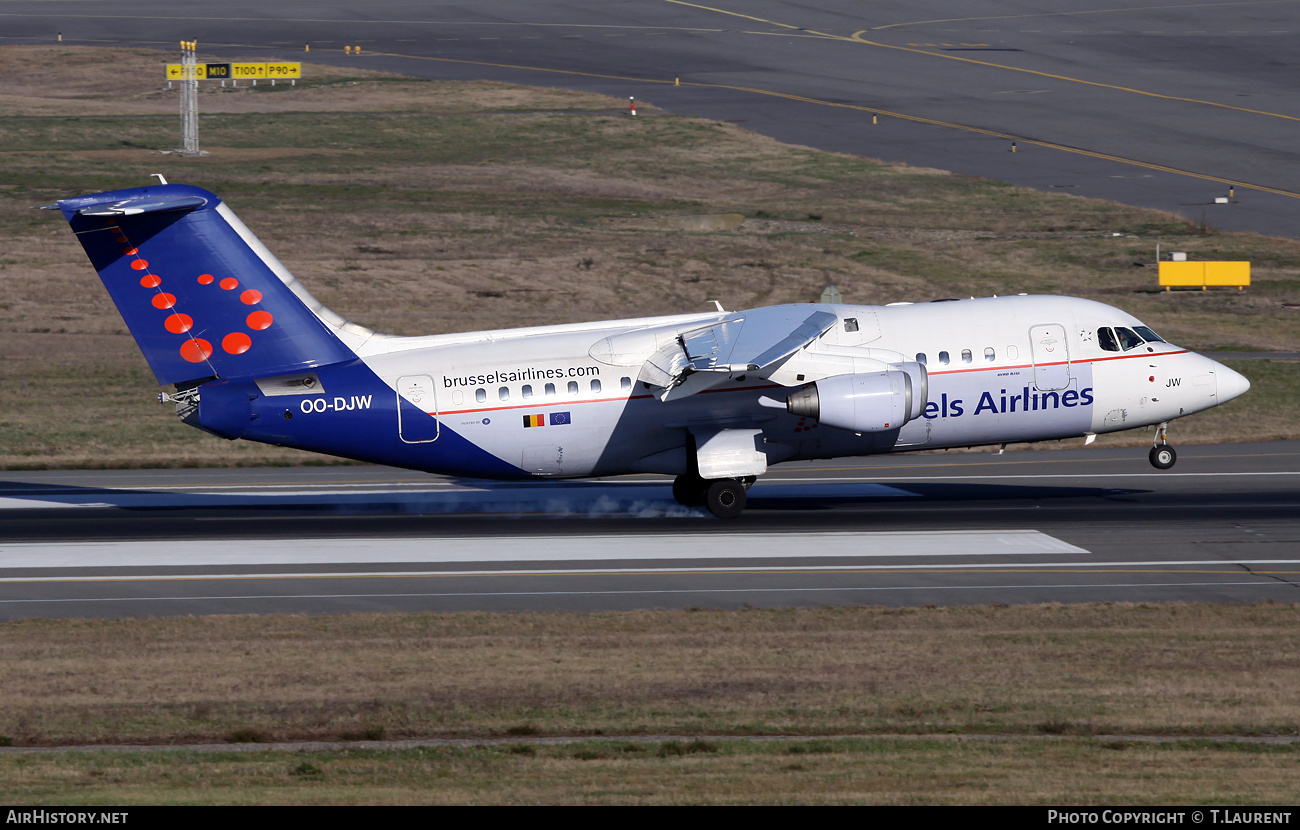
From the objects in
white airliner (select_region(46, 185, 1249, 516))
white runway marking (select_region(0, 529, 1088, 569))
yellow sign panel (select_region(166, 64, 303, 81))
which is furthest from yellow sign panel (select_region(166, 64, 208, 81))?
white runway marking (select_region(0, 529, 1088, 569))

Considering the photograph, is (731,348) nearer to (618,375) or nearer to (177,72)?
(618,375)

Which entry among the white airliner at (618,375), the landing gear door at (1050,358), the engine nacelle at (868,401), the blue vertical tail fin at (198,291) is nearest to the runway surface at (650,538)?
the white airliner at (618,375)

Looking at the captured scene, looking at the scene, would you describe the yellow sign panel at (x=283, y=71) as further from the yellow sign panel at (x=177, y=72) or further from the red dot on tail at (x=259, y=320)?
the red dot on tail at (x=259, y=320)

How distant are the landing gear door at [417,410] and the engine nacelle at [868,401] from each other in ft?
23.3

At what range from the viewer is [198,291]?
26.6 metres

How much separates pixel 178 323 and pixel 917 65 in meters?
71.4

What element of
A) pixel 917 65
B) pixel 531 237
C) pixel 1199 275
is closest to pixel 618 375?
pixel 531 237

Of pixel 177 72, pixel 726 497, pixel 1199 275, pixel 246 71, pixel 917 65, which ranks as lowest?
pixel 726 497

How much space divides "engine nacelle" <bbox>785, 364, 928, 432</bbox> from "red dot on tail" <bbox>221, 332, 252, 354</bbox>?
10526mm

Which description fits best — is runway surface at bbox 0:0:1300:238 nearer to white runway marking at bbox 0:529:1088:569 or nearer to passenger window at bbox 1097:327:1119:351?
passenger window at bbox 1097:327:1119:351

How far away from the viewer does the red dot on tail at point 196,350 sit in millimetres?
26750

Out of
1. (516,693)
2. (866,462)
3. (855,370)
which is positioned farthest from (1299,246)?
(516,693)

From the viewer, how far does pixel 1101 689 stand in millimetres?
17094

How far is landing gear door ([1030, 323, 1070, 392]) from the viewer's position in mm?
29062
